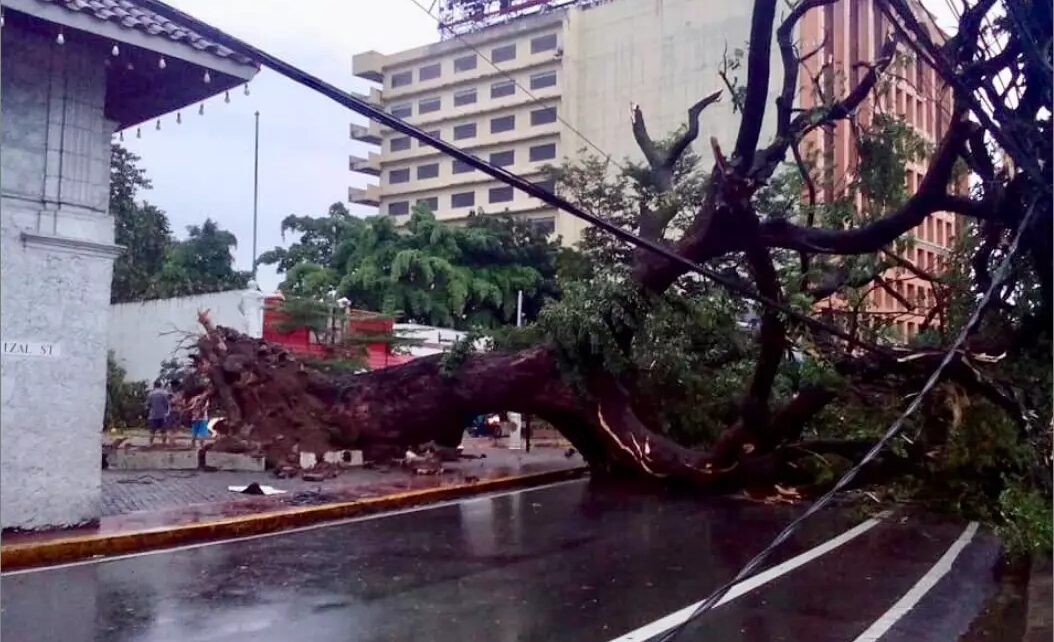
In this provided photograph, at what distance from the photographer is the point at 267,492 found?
1406 cm

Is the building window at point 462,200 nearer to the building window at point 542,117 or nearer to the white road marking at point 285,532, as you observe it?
the building window at point 542,117

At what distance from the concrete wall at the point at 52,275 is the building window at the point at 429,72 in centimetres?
5580

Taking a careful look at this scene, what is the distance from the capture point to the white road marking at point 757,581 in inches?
284

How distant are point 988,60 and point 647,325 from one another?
7.95m

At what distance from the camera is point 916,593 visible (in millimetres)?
9008

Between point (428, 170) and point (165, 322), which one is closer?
point (165, 322)

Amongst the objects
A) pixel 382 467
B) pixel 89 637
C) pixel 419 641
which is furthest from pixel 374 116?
pixel 382 467

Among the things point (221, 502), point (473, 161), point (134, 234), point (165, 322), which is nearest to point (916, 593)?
point (473, 161)

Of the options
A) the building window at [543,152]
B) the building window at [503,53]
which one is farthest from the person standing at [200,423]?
the building window at [503,53]

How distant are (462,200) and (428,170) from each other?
359cm

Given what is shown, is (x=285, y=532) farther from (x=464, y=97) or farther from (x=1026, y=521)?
(x=464, y=97)

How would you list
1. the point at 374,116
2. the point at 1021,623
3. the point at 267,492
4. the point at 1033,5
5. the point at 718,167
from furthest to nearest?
the point at 267,492 < the point at 718,167 < the point at 1021,623 < the point at 1033,5 < the point at 374,116

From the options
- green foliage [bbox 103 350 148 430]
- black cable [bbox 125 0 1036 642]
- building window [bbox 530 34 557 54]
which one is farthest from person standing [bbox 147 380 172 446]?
building window [bbox 530 34 557 54]

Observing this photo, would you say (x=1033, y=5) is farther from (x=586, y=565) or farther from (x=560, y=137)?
(x=560, y=137)
